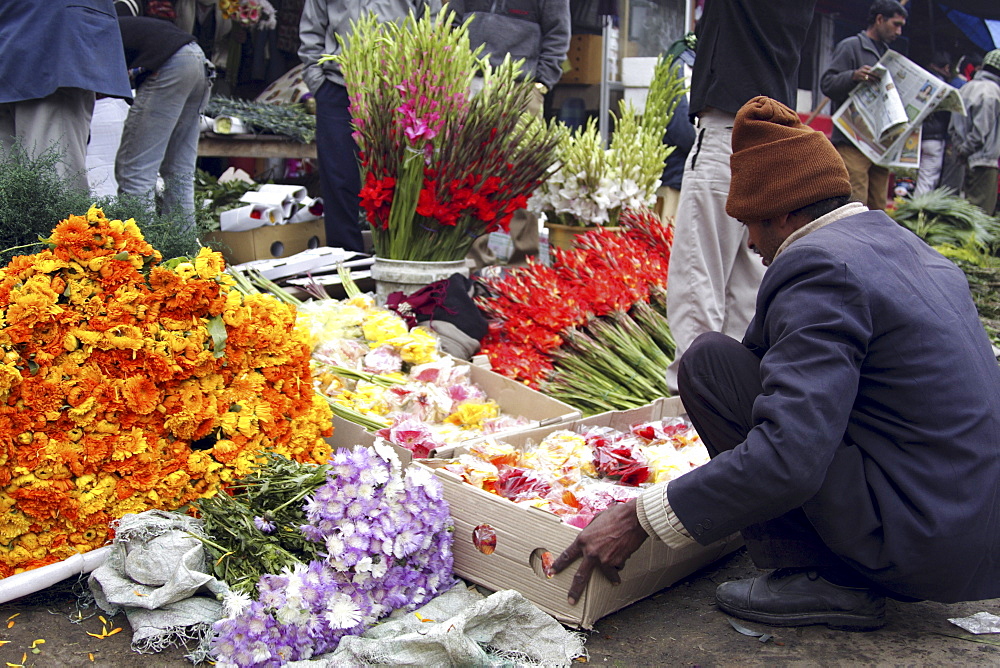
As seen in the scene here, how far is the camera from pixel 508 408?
10.9 feet

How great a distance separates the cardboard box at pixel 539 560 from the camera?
2041 mm

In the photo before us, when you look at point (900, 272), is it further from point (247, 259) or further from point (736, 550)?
point (247, 259)

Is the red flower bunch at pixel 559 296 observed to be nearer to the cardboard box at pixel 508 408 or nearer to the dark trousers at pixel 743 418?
the cardboard box at pixel 508 408

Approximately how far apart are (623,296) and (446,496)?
6.19 feet

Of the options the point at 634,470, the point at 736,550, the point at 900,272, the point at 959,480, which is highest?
the point at 900,272

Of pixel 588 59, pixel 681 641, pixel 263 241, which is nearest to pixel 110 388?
pixel 681 641

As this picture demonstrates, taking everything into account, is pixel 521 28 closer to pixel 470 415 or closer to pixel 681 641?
pixel 470 415

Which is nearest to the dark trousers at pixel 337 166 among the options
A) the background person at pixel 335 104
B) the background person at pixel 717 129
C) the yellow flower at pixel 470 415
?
the background person at pixel 335 104

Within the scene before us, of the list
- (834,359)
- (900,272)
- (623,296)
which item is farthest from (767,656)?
(623,296)

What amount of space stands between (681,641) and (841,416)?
2.34ft

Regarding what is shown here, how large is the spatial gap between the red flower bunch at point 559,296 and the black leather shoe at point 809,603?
161cm

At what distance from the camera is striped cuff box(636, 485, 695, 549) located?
181 cm

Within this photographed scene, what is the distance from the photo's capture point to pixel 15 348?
2.02 m

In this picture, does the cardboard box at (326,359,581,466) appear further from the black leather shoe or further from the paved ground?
the black leather shoe
